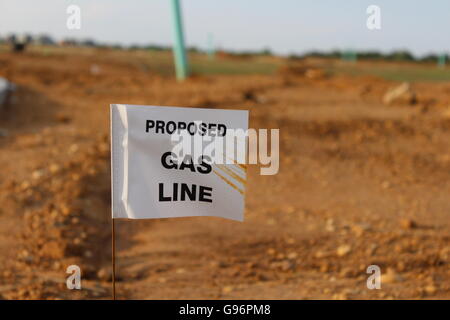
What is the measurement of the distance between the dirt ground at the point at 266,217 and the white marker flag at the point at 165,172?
1.21m

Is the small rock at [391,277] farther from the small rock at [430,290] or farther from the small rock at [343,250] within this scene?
the small rock at [343,250]

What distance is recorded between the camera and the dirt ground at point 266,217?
5418 millimetres

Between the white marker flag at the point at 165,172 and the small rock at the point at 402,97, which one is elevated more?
the small rock at the point at 402,97

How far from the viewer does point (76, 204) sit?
23.0 feet

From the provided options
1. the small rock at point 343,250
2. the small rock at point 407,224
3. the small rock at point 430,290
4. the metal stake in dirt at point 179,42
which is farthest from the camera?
the metal stake in dirt at point 179,42

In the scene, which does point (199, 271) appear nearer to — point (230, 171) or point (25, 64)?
point (230, 171)

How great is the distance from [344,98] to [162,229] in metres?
7.89

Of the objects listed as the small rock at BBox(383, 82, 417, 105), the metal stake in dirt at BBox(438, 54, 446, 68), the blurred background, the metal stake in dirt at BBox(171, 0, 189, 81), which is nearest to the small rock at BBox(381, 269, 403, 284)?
the blurred background

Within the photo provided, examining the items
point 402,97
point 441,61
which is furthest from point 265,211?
point 441,61

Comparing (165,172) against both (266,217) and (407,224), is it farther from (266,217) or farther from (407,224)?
(407,224)

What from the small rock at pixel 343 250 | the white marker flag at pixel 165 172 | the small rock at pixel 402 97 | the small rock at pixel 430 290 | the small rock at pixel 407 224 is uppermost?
the small rock at pixel 402 97

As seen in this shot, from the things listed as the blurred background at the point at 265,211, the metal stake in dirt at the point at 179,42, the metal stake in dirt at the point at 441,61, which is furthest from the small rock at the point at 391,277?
the metal stake in dirt at the point at 441,61
